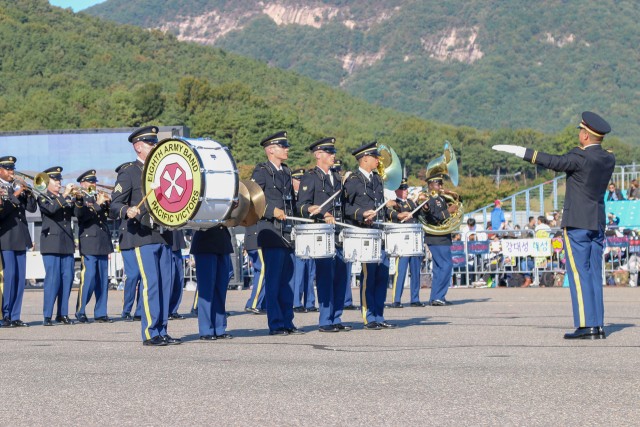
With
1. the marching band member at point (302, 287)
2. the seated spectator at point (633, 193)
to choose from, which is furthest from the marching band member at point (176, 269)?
the seated spectator at point (633, 193)

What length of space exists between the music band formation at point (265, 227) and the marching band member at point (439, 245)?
247 centimetres

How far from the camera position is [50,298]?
50.3 feet

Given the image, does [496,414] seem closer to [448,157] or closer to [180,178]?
[180,178]

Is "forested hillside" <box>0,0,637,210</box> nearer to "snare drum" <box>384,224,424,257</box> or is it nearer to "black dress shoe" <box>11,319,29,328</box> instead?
"black dress shoe" <box>11,319,29,328</box>

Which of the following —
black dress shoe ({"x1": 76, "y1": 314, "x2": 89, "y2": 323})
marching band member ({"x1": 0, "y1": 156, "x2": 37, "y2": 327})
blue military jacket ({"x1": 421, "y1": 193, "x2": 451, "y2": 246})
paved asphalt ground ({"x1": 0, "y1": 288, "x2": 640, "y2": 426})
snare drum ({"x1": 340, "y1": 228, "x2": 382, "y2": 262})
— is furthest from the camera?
blue military jacket ({"x1": 421, "y1": 193, "x2": 451, "y2": 246})

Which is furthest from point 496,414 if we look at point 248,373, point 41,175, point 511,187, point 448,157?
point 511,187

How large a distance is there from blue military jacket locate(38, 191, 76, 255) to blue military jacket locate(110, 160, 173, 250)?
12.9ft

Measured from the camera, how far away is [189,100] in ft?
354

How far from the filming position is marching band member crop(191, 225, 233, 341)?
12.0 m

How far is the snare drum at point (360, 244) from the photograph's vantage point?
12227 mm

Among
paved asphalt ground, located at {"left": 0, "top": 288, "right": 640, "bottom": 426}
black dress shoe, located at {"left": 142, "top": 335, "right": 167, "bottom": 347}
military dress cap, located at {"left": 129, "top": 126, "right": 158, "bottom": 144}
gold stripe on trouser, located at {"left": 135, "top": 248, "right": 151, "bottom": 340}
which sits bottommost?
paved asphalt ground, located at {"left": 0, "top": 288, "right": 640, "bottom": 426}

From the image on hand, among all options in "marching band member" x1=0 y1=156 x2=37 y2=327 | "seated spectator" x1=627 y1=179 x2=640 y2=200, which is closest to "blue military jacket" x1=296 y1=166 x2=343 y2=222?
"marching band member" x1=0 y1=156 x2=37 y2=327

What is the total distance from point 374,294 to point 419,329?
0.61m

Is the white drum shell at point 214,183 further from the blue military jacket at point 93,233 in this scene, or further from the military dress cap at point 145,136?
the blue military jacket at point 93,233
